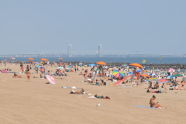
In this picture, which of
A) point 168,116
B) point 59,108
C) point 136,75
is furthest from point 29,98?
point 136,75

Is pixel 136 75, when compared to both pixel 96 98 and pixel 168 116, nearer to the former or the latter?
pixel 96 98

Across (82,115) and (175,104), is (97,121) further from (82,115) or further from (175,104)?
(175,104)

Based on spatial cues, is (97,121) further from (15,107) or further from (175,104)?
(175,104)

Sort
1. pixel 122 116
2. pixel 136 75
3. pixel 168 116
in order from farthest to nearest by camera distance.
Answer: pixel 136 75
pixel 168 116
pixel 122 116

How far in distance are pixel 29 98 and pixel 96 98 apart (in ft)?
12.3

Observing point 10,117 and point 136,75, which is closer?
point 10,117

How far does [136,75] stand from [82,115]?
18883 mm

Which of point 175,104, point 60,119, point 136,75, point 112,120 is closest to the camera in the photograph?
point 60,119

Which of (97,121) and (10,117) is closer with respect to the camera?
(10,117)

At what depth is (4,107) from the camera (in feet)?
31.9

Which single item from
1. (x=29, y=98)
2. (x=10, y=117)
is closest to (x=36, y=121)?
(x=10, y=117)

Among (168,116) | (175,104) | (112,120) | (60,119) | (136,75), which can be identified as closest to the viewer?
(60,119)

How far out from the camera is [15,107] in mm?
9961

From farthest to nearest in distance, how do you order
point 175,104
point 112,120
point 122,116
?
point 175,104 < point 122,116 < point 112,120
